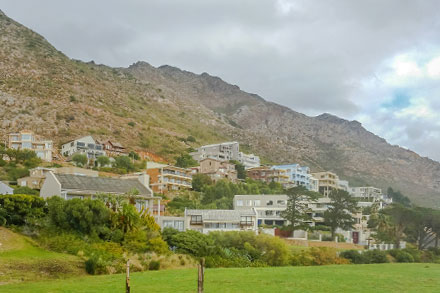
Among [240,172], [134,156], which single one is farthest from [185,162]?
[240,172]

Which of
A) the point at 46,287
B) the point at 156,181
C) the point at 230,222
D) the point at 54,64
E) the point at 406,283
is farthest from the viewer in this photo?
the point at 54,64

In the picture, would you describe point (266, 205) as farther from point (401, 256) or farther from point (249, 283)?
point (249, 283)

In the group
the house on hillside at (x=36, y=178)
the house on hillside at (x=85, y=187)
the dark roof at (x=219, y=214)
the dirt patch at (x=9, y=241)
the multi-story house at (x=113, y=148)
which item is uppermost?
the multi-story house at (x=113, y=148)

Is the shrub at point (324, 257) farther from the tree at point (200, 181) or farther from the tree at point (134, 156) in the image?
the tree at point (134, 156)

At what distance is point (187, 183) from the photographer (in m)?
99.3

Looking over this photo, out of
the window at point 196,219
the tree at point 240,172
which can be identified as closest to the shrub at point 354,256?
the window at point 196,219

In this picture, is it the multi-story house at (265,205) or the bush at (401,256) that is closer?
the bush at (401,256)

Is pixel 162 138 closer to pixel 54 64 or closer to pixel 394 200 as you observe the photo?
pixel 54 64

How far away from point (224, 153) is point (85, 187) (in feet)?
294

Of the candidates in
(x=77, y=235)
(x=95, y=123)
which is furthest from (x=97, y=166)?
(x=77, y=235)

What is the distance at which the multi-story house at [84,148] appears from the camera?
357 feet

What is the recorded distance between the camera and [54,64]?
163 metres

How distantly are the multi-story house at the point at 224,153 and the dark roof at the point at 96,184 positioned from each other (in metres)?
74.8

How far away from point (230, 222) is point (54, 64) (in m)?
120
